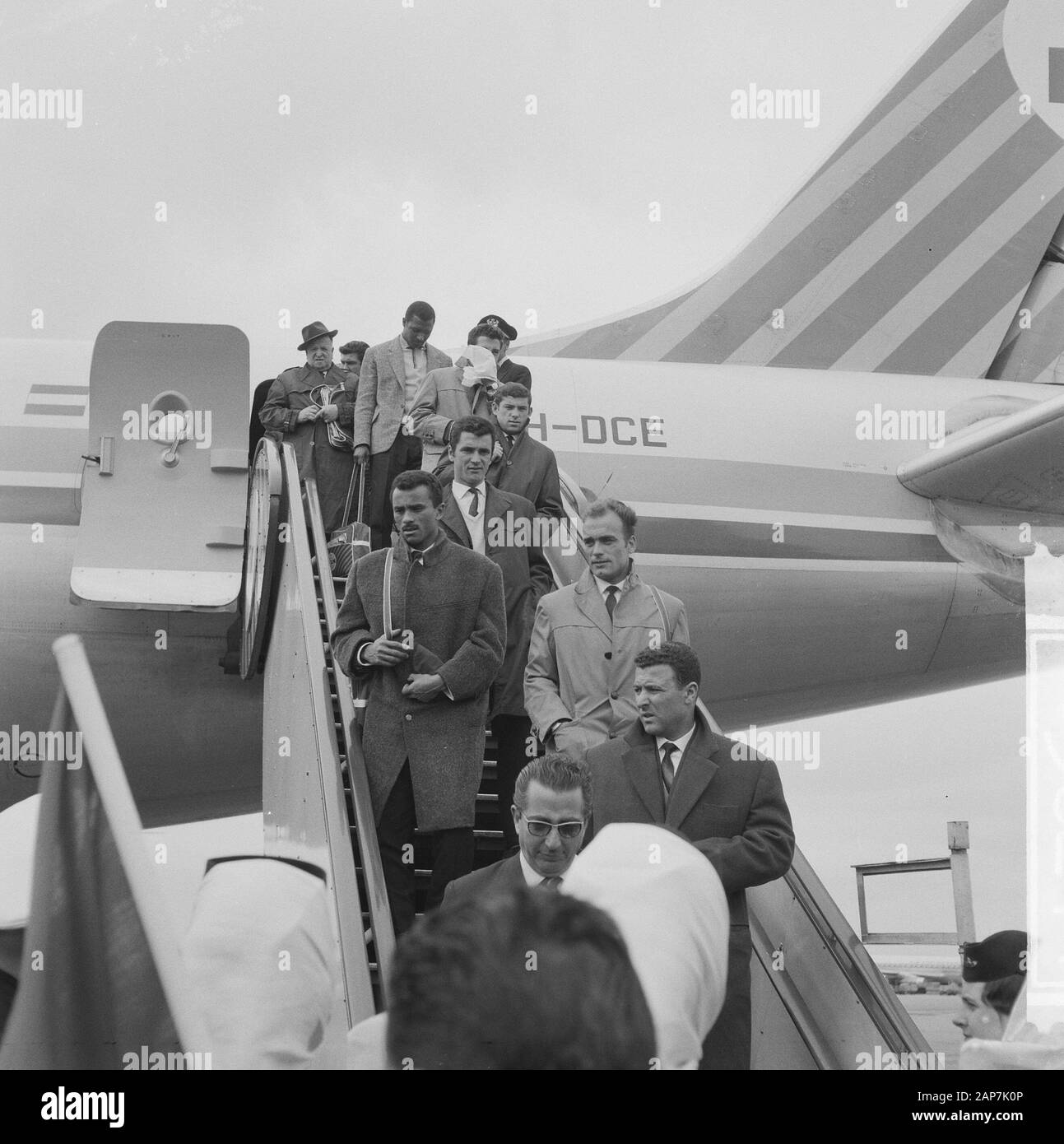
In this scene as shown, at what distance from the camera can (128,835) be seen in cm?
182

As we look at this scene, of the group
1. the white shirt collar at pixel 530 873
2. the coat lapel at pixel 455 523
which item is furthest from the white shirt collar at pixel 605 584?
the white shirt collar at pixel 530 873

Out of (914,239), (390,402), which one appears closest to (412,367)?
(390,402)

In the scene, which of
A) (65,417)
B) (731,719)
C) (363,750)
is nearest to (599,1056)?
(363,750)

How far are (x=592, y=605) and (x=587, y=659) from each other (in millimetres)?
204

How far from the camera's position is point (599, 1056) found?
1316 millimetres

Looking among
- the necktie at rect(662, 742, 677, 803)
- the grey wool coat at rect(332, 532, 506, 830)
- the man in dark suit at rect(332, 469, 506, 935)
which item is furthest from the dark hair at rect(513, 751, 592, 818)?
the grey wool coat at rect(332, 532, 506, 830)

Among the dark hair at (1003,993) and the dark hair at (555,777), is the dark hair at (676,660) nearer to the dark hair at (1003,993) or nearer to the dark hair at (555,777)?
the dark hair at (555,777)

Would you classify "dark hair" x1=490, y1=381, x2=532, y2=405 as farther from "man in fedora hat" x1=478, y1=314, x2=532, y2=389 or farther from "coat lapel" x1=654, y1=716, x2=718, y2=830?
"coat lapel" x1=654, y1=716, x2=718, y2=830

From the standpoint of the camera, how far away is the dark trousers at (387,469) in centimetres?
756

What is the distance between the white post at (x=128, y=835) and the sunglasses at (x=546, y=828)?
6.31ft

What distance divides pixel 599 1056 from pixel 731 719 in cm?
960

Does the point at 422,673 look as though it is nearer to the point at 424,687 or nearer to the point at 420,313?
the point at 424,687
